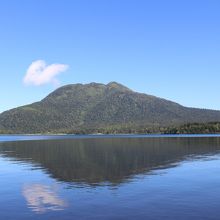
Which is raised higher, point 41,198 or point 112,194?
point 112,194

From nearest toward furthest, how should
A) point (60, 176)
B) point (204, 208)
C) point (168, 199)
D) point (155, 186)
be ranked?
point (204, 208)
point (168, 199)
point (155, 186)
point (60, 176)

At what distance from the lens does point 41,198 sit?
49.6 m

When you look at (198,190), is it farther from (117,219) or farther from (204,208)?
(117,219)

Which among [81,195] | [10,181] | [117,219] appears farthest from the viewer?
[10,181]

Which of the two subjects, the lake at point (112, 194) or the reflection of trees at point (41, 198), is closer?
the lake at point (112, 194)

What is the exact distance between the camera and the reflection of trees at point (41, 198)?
43.5 metres

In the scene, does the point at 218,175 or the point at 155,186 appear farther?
the point at 218,175

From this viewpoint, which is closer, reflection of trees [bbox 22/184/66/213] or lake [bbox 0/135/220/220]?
lake [bbox 0/135/220/220]

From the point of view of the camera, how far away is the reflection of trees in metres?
43.5

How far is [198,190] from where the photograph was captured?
177 feet

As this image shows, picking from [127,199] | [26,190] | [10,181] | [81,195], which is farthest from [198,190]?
[10,181]

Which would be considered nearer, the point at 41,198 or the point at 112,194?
the point at 41,198

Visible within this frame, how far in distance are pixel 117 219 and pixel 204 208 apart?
32.6ft

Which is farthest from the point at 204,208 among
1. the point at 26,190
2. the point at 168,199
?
the point at 26,190
